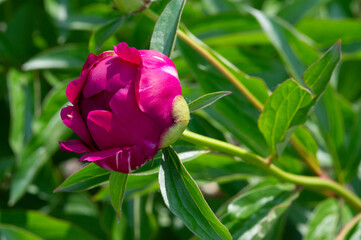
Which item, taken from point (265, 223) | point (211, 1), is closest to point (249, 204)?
point (265, 223)

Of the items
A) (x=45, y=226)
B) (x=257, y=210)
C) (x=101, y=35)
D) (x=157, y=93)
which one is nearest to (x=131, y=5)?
(x=101, y=35)

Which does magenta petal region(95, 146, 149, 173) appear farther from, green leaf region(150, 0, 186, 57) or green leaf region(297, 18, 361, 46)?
green leaf region(297, 18, 361, 46)

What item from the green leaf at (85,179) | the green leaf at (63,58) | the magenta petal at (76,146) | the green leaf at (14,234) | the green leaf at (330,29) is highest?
the magenta petal at (76,146)

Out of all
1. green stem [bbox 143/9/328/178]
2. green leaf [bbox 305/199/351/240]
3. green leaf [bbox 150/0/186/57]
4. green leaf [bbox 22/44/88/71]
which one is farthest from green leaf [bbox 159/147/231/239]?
green leaf [bbox 22/44/88/71]

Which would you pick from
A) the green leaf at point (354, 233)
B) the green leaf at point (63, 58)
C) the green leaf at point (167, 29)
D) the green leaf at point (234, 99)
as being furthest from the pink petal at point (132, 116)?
the green leaf at point (63, 58)

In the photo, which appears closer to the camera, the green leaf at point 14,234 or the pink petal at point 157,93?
the pink petal at point 157,93

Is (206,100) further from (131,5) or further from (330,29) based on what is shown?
(330,29)

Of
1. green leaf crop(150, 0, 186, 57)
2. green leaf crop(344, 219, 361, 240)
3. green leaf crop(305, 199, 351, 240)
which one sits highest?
green leaf crop(150, 0, 186, 57)

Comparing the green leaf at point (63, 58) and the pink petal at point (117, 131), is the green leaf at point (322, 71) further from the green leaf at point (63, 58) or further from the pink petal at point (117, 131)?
the green leaf at point (63, 58)
